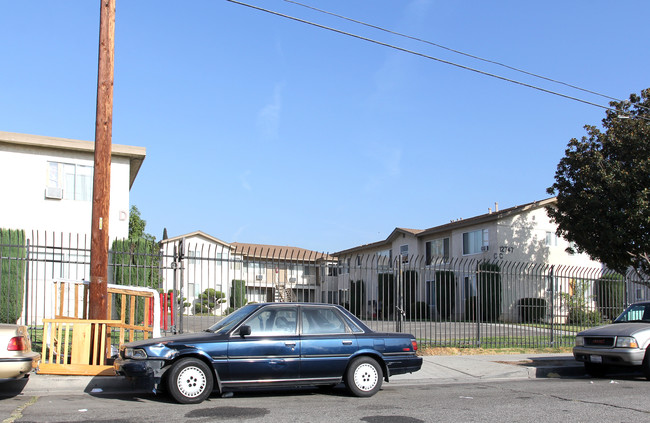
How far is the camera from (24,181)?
72.2 feet

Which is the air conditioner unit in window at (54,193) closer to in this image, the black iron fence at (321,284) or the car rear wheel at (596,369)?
the black iron fence at (321,284)

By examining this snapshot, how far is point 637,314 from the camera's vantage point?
12953 millimetres

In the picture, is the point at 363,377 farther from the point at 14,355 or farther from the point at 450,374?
the point at 14,355

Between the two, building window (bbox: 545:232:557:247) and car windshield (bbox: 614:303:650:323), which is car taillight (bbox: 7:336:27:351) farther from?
building window (bbox: 545:232:557:247)

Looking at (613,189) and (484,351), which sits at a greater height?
(613,189)

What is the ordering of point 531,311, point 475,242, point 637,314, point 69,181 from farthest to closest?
point 475,242 → point 69,181 → point 531,311 → point 637,314

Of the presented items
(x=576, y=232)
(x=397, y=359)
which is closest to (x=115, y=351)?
(x=397, y=359)

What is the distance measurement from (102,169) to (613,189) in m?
23.6

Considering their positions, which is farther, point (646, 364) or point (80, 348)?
point (646, 364)

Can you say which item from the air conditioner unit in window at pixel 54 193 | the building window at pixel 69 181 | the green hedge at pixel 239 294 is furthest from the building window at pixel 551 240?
the air conditioner unit in window at pixel 54 193

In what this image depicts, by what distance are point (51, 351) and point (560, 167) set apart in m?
26.8

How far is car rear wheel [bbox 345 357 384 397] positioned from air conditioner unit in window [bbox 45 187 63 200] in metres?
16.7

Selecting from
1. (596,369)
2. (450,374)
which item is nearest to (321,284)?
(450,374)

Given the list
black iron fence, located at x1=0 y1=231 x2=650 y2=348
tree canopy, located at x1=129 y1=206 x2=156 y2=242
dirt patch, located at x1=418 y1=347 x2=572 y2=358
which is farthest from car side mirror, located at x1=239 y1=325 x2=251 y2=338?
tree canopy, located at x1=129 y1=206 x2=156 y2=242
